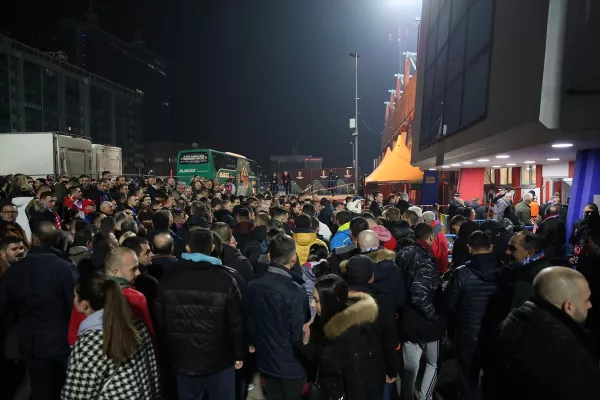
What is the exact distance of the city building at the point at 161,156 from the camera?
86062mm

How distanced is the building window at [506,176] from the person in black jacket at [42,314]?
22449 millimetres

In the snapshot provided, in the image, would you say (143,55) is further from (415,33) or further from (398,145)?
(398,145)

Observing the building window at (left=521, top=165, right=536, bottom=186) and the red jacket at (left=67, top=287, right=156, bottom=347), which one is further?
the building window at (left=521, top=165, right=536, bottom=186)

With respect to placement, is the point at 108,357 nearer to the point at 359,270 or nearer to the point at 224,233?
the point at 359,270

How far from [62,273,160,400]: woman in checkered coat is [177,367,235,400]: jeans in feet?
3.49

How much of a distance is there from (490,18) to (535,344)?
9.23 m

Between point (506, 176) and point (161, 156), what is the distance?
80569mm

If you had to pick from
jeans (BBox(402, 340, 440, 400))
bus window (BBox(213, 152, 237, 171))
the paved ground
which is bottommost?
the paved ground

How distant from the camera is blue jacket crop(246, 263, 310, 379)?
4.30 metres

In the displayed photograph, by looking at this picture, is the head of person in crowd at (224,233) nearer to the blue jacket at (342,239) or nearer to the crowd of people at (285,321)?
the crowd of people at (285,321)

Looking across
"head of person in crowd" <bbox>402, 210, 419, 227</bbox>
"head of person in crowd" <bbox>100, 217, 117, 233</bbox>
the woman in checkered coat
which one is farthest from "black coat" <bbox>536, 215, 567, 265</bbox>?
the woman in checkered coat

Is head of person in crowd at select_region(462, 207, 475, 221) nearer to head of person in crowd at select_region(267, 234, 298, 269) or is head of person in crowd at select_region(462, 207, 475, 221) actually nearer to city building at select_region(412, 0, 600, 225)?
city building at select_region(412, 0, 600, 225)

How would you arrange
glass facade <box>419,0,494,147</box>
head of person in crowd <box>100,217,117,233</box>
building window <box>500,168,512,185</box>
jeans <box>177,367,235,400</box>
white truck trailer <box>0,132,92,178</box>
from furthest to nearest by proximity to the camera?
1. building window <box>500,168,512,185</box>
2. white truck trailer <box>0,132,92,178</box>
3. glass facade <box>419,0,494,147</box>
4. head of person in crowd <box>100,217,117,233</box>
5. jeans <box>177,367,235,400</box>

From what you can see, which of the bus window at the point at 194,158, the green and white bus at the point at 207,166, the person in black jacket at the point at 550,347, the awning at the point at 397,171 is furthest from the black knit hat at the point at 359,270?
the bus window at the point at 194,158
